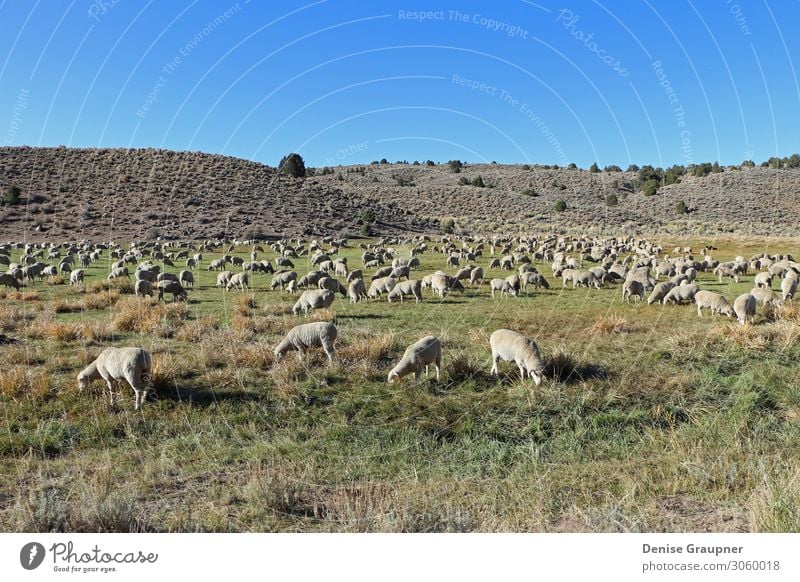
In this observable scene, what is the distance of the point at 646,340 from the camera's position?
13.1 metres

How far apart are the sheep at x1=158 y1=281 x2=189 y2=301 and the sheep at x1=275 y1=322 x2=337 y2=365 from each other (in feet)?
36.7

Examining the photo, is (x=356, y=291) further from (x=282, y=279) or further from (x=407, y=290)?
(x=282, y=279)

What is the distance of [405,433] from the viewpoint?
8.19m

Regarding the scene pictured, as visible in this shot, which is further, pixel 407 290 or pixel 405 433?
pixel 407 290

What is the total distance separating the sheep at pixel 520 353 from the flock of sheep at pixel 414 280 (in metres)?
0.02

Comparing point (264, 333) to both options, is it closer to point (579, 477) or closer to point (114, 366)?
point (114, 366)

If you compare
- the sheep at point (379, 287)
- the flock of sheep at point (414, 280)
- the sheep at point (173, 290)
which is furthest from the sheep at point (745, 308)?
the sheep at point (173, 290)

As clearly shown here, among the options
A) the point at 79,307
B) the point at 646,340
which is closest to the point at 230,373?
the point at 646,340

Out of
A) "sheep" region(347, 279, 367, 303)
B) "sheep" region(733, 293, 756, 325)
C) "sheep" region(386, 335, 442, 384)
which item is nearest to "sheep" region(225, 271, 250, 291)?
"sheep" region(347, 279, 367, 303)

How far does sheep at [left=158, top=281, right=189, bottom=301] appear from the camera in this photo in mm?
20791

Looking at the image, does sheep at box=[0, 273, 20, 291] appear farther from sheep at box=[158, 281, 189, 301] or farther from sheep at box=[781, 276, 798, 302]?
sheep at box=[781, 276, 798, 302]

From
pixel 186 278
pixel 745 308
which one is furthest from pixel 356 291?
pixel 745 308

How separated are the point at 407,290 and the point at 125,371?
12650mm

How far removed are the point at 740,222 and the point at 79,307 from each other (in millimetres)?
70532
